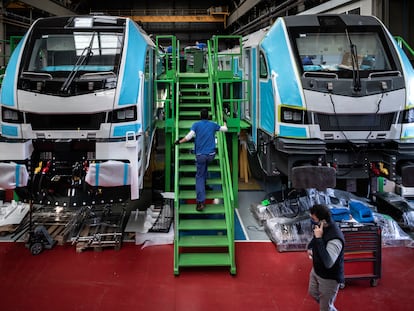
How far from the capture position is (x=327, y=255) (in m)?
3.88

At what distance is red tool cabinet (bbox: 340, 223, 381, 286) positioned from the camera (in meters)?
5.32

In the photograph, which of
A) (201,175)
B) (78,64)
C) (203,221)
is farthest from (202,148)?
(78,64)

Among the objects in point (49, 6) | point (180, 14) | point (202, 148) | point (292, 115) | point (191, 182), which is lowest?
point (191, 182)

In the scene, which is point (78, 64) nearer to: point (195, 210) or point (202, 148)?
point (202, 148)

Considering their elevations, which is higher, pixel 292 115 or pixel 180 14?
pixel 180 14

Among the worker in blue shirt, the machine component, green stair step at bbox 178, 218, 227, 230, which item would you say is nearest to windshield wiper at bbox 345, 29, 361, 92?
the worker in blue shirt

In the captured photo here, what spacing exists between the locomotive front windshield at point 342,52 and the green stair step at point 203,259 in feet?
10.1

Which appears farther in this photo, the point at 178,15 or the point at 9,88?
the point at 178,15

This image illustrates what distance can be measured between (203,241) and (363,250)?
2151 millimetres

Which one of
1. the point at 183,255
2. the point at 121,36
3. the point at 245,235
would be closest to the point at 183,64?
the point at 121,36

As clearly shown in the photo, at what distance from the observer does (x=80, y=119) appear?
600cm

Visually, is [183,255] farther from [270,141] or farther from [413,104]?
[413,104]

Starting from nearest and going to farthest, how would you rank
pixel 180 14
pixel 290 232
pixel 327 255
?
pixel 327 255
pixel 290 232
pixel 180 14

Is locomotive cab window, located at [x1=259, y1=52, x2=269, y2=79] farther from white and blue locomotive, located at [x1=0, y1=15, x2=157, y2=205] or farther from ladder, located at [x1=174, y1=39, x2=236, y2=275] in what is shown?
white and blue locomotive, located at [x1=0, y1=15, x2=157, y2=205]
